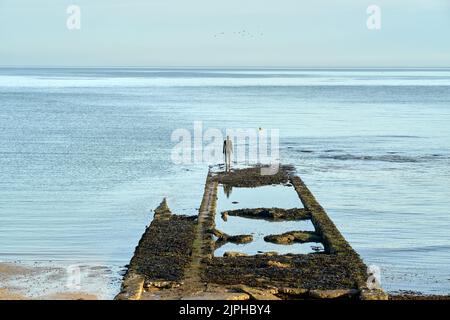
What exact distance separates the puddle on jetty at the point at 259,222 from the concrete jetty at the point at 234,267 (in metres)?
0.36

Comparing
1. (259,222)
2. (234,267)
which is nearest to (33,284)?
Answer: (234,267)

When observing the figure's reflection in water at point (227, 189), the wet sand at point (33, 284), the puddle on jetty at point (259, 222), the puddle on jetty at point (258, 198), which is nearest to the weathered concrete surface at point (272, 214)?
the puddle on jetty at point (259, 222)

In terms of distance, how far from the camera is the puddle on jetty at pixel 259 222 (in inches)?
956

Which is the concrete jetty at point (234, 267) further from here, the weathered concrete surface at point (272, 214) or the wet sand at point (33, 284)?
the wet sand at point (33, 284)

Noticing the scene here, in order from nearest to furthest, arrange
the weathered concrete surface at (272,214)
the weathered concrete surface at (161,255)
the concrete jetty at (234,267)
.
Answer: the concrete jetty at (234,267) → the weathered concrete surface at (161,255) → the weathered concrete surface at (272,214)

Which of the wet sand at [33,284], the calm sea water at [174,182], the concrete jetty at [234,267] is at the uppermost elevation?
the concrete jetty at [234,267]

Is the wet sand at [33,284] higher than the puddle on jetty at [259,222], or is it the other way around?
the wet sand at [33,284]

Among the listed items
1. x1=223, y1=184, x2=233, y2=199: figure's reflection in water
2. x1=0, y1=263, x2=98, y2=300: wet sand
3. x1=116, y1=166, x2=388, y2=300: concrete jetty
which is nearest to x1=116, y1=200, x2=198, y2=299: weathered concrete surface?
x1=116, y1=166, x2=388, y2=300: concrete jetty

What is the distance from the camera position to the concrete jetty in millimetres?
18359

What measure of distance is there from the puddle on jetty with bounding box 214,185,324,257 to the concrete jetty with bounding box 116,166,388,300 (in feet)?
1.17

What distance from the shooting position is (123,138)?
195ft

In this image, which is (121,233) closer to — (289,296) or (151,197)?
(151,197)

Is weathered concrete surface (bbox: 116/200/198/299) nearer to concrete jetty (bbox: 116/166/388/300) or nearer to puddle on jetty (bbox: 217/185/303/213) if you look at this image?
concrete jetty (bbox: 116/166/388/300)
